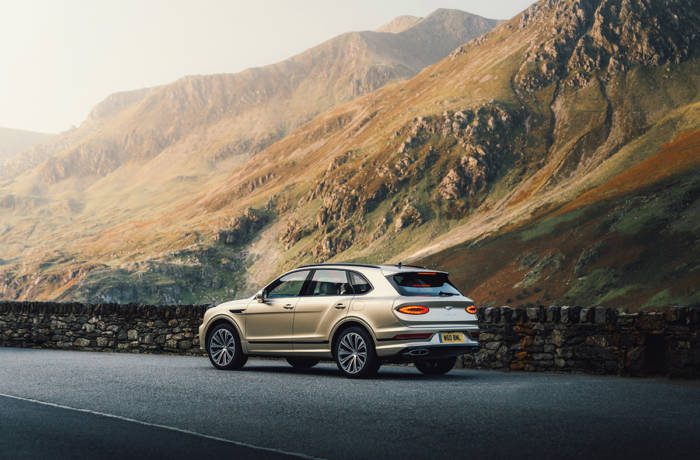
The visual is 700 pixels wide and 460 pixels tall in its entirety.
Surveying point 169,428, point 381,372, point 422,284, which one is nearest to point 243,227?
point 381,372

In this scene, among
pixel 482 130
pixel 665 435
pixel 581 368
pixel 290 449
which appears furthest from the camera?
pixel 482 130

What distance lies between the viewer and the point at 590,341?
14945mm

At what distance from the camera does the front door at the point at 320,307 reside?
14.1m

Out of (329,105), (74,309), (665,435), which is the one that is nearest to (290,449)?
(665,435)

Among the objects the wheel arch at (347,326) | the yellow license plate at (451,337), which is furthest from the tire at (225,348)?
the yellow license plate at (451,337)

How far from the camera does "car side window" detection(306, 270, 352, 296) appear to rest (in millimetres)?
14273

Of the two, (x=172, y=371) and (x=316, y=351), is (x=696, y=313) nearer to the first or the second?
(x=316, y=351)

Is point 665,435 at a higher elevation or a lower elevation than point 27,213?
lower

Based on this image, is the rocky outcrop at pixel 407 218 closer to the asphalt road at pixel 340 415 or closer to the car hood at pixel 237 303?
the car hood at pixel 237 303

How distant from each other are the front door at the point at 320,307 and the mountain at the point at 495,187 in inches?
2025

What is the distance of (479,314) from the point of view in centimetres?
1622

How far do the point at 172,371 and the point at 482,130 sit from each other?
8847 centimetres

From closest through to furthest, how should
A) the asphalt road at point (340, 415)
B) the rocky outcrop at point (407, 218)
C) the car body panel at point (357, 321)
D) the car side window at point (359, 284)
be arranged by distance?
1. the asphalt road at point (340, 415)
2. the car body panel at point (357, 321)
3. the car side window at point (359, 284)
4. the rocky outcrop at point (407, 218)

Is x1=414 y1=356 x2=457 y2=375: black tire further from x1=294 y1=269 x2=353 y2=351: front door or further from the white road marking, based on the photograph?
the white road marking
